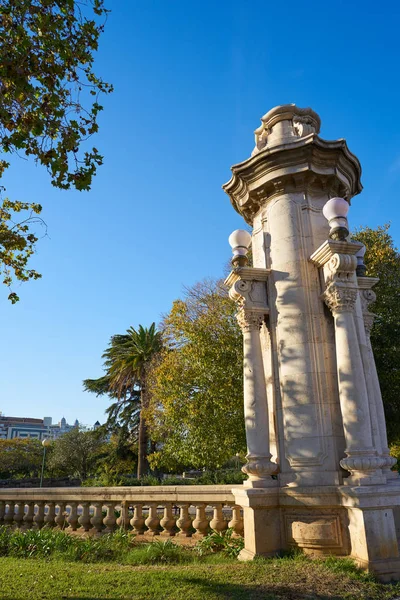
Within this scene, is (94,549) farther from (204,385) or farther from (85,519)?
(204,385)

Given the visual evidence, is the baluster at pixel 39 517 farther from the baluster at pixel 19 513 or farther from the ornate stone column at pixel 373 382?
the ornate stone column at pixel 373 382

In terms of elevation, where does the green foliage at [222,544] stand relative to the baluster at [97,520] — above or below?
below

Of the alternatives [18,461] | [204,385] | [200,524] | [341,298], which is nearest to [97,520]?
[200,524]

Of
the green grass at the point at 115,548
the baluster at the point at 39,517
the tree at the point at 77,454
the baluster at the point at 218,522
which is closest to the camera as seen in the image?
the green grass at the point at 115,548

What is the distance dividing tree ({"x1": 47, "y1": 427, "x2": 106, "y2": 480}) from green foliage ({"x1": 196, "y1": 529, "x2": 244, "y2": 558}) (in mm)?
36538

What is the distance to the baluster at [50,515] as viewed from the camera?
9.53 meters

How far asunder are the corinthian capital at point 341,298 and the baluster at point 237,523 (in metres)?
3.90

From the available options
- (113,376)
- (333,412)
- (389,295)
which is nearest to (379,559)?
(333,412)

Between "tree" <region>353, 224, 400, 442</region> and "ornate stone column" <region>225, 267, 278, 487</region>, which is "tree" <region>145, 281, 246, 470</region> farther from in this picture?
"ornate stone column" <region>225, 267, 278, 487</region>

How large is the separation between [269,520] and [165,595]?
2522mm

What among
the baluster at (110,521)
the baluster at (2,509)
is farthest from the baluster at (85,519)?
the baluster at (2,509)

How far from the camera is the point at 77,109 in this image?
7191mm

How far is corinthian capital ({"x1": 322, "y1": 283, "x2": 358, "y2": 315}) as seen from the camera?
24.4 ft

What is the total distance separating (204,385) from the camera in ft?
64.5
